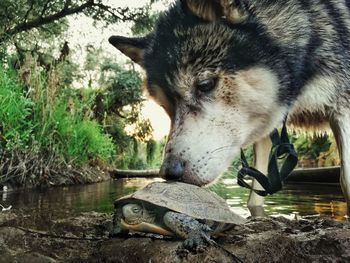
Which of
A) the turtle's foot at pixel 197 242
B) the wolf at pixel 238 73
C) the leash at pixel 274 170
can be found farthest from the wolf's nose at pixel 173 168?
the leash at pixel 274 170

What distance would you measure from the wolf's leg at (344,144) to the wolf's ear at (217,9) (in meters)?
1.10

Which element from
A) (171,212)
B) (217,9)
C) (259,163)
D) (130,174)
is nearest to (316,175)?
(259,163)

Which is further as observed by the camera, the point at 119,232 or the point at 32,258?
the point at 119,232

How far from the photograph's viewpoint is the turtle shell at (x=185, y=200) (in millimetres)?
2633

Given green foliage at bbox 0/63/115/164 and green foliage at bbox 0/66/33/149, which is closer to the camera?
green foliage at bbox 0/66/33/149

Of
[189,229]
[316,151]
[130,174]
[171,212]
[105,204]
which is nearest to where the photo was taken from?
[189,229]

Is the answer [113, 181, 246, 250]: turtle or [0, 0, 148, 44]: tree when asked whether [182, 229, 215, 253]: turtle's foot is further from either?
[0, 0, 148, 44]: tree

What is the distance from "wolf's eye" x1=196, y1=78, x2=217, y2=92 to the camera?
126 inches

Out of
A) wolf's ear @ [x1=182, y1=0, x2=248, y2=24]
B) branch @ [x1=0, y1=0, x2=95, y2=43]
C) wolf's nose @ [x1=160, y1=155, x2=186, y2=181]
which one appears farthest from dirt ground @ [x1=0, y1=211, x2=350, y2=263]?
branch @ [x1=0, y1=0, x2=95, y2=43]

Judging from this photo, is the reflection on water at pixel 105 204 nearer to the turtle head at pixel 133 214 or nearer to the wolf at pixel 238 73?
the wolf at pixel 238 73

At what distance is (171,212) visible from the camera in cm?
259

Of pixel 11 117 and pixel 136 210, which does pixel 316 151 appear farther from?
pixel 136 210

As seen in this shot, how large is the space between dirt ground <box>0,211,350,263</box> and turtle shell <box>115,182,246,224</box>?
14cm

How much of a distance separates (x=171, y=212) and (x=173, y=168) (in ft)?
1.09
